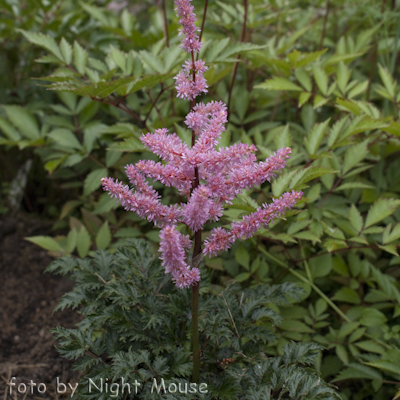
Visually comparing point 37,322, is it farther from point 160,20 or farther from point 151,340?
point 160,20

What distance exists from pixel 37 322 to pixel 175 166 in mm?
1774

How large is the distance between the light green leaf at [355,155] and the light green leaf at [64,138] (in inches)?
67.5

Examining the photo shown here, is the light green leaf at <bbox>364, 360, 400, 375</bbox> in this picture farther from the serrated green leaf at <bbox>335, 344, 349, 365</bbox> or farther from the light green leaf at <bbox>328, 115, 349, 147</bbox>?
the light green leaf at <bbox>328, 115, 349, 147</bbox>

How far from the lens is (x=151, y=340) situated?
153 centimetres

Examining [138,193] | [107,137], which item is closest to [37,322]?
[107,137]

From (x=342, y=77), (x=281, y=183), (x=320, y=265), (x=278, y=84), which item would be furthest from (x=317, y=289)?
(x=342, y=77)

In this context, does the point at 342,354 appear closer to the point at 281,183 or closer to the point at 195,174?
the point at 281,183

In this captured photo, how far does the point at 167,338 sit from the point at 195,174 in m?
0.75

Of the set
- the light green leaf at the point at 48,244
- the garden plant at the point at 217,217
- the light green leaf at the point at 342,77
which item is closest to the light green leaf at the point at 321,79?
the garden plant at the point at 217,217

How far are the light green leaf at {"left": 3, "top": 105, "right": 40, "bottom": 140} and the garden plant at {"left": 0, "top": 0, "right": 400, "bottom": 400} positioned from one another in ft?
0.05

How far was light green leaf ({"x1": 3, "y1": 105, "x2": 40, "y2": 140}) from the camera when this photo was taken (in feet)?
8.38

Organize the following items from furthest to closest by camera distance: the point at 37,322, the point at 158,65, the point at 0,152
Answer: the point at 0,152 < the point at 37,322 < the point at 158,65

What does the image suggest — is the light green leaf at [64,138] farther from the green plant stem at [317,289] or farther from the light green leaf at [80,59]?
the green plant stem at [317,289]

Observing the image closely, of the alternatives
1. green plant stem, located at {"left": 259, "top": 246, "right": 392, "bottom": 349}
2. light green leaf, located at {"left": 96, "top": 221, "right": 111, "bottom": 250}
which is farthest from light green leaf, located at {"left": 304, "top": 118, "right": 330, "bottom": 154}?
light green leaf, located at {"left": 96, "top": 221, "right": 111, "bottom": 250}
